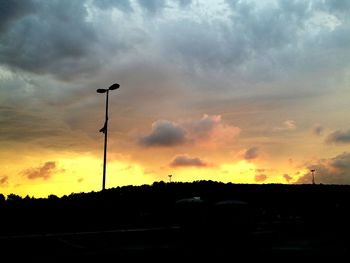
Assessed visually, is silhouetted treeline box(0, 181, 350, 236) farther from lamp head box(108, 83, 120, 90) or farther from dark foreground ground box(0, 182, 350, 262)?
lamp head box(108, 83, 120, 90)

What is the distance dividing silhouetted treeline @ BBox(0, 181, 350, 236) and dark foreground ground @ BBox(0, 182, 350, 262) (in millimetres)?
55

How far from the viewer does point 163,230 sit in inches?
791

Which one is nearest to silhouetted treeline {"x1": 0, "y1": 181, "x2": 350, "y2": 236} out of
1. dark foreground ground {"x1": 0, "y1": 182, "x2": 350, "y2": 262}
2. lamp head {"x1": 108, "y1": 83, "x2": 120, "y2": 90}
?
dark foreground ground {"x1": 0, "y1": 182, "x2": 350, "y2": 262}

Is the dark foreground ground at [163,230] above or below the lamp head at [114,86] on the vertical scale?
below

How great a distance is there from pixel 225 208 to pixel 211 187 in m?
22.4

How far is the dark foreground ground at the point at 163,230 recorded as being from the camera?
46.3ft

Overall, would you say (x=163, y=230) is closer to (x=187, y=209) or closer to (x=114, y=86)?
(x=187, y=209)

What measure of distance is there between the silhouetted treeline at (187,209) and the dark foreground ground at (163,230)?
6 centimetres

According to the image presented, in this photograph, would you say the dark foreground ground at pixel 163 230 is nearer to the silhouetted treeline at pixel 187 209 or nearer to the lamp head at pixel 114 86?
the silhouetted treeline at pixel 187 209

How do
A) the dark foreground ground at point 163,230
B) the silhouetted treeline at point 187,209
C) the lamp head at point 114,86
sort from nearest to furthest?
the dark foreground ground at point 163,230, the silhouetted treeline at point 187,209, the lamp head at point 114,86

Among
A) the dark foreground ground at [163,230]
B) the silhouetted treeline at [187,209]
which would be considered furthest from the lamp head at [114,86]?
the dark foreground ground at [163,230]

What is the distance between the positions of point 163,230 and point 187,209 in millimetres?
2740

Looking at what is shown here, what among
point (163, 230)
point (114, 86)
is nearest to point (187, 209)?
point (163, 230)

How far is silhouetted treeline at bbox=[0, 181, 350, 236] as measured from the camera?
716 inches
